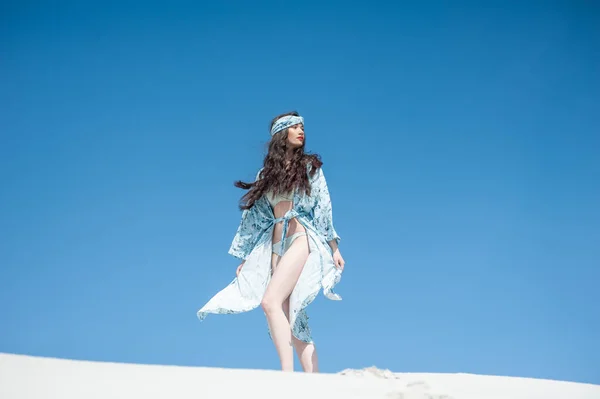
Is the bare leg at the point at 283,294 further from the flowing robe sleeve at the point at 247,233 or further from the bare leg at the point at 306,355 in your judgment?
the flowing robe sleeve at the point at 247,233

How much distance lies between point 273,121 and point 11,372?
319 cm

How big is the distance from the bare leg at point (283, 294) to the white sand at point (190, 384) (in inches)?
57.0

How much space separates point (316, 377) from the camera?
10.6ft

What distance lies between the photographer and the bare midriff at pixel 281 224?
17.6ft

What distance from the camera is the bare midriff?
5.38m

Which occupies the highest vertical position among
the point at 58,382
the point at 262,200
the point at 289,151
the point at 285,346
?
the point at 289,151

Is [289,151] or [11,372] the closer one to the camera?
[11,372]

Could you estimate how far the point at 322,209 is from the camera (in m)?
5.45

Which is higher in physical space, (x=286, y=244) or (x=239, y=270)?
(x=286, y=244)

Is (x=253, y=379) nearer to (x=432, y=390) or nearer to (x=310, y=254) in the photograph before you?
(x=432, y=390)

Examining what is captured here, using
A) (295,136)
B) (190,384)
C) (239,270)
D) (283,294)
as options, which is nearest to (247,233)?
(239,270)

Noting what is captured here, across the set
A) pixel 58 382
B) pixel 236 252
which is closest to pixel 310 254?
pixel 236 252

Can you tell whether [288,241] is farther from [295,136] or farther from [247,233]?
[295,136]

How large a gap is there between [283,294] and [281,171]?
3.30ft
